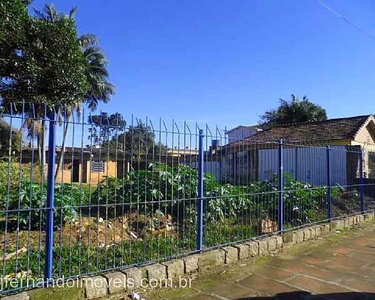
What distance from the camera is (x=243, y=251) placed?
5477 millimetres

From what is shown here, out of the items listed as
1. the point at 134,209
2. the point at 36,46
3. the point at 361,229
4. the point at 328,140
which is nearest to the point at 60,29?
the point at 36,46

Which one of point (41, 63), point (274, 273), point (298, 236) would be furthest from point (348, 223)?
point (41, 63)

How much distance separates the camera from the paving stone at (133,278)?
4016 millimetres

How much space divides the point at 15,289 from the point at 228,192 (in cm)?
377

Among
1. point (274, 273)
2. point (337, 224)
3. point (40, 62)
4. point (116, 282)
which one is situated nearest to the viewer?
point (116, 282)

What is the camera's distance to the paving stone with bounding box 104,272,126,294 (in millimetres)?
3846

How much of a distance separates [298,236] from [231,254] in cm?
204

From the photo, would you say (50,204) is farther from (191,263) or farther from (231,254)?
(231,254)

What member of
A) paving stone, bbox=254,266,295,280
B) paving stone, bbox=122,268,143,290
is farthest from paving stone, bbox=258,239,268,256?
paving stone, bbox=122,268,143,290

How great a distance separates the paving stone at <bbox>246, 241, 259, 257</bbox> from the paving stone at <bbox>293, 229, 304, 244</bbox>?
1220 millimetres

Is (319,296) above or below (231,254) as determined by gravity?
below

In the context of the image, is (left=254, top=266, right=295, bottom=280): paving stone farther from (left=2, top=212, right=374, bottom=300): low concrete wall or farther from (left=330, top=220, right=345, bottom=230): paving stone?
(left=330, top=220, right=345, bottom=230): paving stone

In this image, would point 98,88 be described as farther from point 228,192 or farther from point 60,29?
point 228,192

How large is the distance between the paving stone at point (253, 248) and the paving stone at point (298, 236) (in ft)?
4.00
